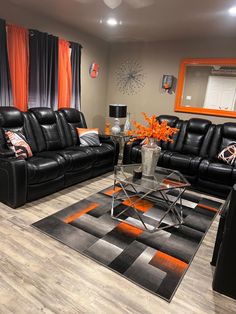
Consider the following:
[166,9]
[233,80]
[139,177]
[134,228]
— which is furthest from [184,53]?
[134,228]

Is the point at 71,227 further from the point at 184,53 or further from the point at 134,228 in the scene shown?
the point at 184,53

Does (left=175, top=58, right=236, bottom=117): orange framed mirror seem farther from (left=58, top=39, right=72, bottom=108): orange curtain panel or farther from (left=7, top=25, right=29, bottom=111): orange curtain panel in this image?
(left=7, top=25, right=29, bottom=111): orange curtain panel

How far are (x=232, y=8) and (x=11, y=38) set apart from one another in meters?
2.97

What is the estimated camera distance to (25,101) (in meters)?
3.75

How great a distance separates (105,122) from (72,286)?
4.48 meters

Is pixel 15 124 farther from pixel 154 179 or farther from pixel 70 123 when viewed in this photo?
pixel 154 179

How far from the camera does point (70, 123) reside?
13.9 ft

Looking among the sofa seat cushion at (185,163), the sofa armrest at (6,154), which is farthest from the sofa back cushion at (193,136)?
the sofa armrest at (6,154)

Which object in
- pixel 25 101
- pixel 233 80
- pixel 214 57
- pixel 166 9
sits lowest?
pixel 25 101

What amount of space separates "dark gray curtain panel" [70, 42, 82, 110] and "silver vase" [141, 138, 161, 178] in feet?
7.76

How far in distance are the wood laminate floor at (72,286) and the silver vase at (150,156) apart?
1.03m

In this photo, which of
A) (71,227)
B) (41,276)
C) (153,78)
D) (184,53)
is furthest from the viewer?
(153,78)

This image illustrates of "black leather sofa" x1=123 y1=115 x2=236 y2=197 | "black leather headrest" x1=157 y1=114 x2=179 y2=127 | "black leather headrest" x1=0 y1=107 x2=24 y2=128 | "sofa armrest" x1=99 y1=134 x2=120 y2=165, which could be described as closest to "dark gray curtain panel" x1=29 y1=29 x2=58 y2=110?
"black leather headrest" x1=0 y1=107 x2=24 y2=128

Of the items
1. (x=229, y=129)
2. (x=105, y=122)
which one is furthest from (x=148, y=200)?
(x=105, y=122)
